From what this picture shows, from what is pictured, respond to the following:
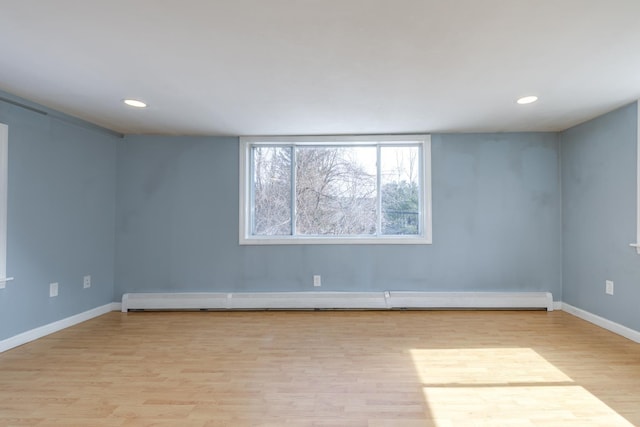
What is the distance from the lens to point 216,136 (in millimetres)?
4258

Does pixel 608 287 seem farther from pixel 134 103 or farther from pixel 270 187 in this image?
pixel 134 103

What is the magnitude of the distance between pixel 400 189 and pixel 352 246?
94cm

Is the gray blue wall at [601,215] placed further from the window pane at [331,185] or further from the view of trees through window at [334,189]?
the window pane at [331,185]

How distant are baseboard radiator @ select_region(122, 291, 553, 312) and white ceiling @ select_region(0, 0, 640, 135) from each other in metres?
2.03

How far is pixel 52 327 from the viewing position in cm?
332

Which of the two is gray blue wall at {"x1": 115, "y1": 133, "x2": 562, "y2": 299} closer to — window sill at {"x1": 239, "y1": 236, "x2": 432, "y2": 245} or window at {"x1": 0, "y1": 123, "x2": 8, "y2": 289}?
window sill at {"x1": 239, "y1": 236, "x2": 432, "y2": 245}

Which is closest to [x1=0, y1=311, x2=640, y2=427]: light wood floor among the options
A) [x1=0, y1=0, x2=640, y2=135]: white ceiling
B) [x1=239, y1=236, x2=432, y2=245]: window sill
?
[x1=239, y1=236, x2=432, y2=245]: window sill

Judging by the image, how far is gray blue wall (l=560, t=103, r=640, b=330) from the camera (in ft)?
10.3

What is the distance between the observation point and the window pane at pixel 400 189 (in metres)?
4.32

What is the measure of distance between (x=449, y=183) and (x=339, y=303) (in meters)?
1.97

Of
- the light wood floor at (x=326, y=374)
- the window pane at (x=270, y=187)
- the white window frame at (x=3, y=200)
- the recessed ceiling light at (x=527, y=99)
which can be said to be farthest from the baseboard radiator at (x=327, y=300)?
the recessed ceiling light at (x=527, y=99)

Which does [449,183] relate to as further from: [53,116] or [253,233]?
[53,116]

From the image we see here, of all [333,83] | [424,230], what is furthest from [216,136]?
[424,230]

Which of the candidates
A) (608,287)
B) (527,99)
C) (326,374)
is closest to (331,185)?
(527,99)
